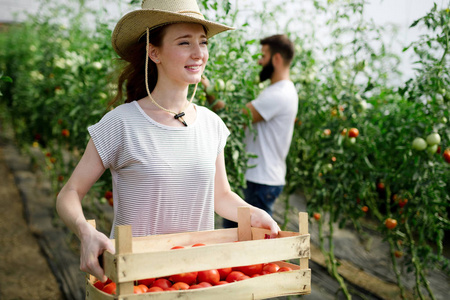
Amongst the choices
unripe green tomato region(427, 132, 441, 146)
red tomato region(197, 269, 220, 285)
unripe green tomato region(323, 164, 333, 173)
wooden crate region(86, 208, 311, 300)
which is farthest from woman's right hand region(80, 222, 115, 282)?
unripe green tomato region(323, 164, 333, 173)

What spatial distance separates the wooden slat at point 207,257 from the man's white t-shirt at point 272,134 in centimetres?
160

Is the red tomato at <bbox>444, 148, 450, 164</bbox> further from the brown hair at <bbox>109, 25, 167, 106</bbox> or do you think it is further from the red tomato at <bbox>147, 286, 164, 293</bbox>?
the red tomato at <bbox>147, 286, 164, 293</bbox>

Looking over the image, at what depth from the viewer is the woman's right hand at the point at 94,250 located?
1.06 m

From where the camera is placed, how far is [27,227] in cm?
437

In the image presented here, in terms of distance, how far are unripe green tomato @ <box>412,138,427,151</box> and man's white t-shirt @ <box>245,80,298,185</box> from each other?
29.7 inches

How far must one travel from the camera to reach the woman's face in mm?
1409

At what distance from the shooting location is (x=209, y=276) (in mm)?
1167

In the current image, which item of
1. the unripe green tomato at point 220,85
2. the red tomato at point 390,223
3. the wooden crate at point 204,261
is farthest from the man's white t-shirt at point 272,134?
the wooden crate at point 204,261

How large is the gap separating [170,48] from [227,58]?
0.97 m

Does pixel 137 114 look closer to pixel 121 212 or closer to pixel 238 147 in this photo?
pixel 121 212

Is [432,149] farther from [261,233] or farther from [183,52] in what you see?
[183,52]

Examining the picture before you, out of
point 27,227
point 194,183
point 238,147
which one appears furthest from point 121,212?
point 27,227

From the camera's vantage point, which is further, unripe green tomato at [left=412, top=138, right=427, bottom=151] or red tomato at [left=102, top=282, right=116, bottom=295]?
unripe green tomato at [left=412, top=138, right=427, bottom=151]

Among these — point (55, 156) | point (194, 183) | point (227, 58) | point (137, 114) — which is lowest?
point (55, 156)
